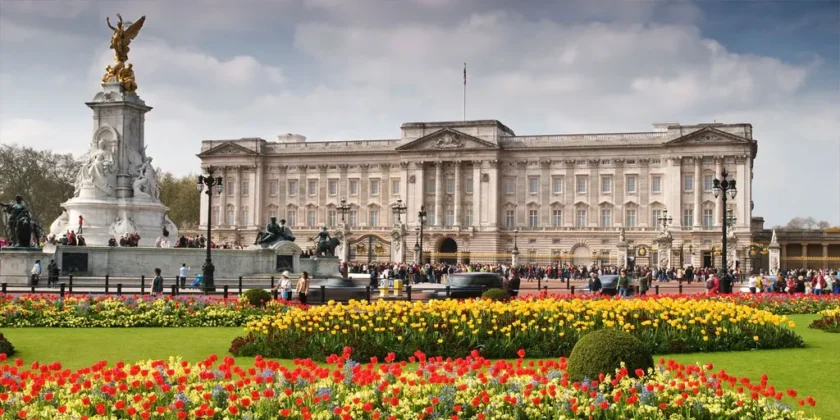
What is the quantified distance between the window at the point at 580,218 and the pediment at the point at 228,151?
32.5 m

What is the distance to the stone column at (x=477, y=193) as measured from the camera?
84625mm

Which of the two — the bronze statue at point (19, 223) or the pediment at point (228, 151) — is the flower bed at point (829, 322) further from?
the pediment at point (228, 151)

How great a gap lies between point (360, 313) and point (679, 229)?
68.6m

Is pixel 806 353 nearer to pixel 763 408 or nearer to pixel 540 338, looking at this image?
pixel 540 338

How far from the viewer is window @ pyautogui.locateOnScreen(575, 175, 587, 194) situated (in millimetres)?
83688

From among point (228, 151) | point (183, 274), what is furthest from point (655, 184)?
point (183, 274)

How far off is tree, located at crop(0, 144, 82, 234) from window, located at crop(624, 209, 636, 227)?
48.7 m

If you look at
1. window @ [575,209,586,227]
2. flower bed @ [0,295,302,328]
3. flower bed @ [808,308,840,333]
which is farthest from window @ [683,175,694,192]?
flower bed @ [0,295,302,328]

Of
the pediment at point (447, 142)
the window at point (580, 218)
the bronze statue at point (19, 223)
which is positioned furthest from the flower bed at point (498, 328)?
the pediment at point (447, 142)

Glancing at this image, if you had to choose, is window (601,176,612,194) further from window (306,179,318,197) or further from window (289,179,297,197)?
window (289,179,297,197)

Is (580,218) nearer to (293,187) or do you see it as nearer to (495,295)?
(293,187)

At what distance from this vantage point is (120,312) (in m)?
19.2

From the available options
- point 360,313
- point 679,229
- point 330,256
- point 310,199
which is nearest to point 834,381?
point 360,313

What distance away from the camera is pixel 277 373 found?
9289 millimetres
